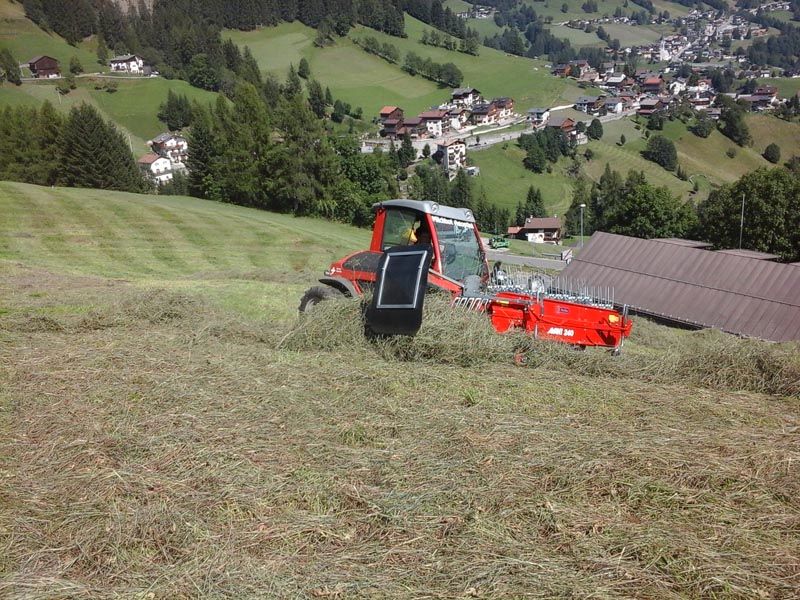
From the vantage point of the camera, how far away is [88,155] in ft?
175

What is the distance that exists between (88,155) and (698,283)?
50383mm

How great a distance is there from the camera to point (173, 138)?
108812 mm

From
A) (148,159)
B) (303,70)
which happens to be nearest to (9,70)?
(148,159)

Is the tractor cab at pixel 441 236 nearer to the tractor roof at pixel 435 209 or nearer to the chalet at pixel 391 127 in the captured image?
the tractor roof at pixel 435 209

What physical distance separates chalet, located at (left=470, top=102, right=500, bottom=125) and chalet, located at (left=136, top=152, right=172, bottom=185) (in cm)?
6319

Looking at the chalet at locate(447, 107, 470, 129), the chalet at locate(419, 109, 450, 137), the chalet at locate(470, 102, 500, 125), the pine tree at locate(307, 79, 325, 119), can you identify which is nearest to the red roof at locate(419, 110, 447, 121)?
the chalet at locate(419, 109, 450, 137)

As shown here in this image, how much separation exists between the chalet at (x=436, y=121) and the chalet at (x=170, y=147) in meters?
46.9

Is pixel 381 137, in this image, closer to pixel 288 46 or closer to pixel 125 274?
pixel 288 46

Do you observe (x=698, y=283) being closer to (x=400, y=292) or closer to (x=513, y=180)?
(x=400, y=292)

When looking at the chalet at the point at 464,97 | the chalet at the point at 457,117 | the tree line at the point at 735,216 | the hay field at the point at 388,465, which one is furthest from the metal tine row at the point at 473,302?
the chalet at the point at 464,97

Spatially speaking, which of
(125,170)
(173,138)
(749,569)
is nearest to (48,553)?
(749,569)

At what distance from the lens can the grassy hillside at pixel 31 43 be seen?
129 meters

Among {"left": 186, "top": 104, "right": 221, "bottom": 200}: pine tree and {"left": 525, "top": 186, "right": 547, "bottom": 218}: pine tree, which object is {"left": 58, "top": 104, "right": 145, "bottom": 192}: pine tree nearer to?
{"left": 186, "top": 104, "right": 221, "bottom": 200}: pine tree

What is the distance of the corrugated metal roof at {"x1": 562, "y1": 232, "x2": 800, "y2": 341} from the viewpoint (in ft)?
69.8
